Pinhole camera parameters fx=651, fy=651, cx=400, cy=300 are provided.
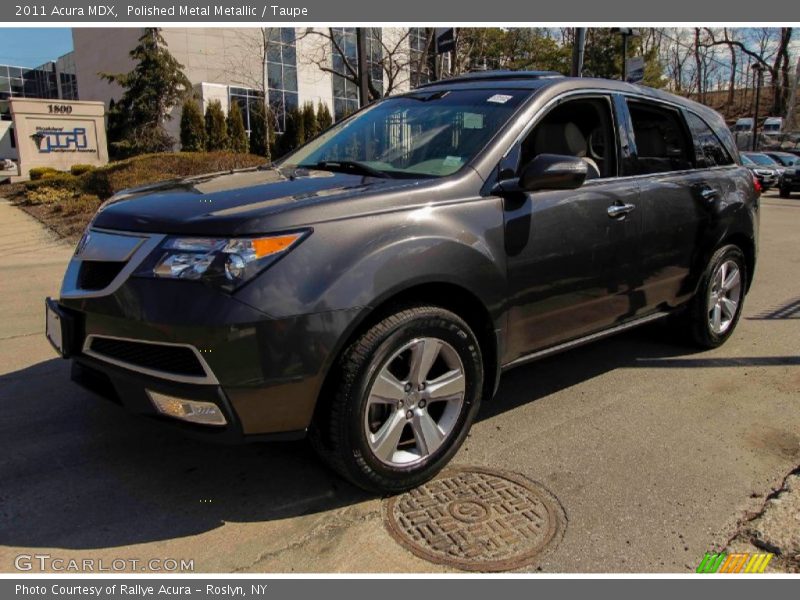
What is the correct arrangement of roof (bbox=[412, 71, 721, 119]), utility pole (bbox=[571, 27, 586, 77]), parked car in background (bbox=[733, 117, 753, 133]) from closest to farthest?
roof (bbox=[412, 71, 721, 119]), utility pole (bbox=[571, 27, 586, 77]), parked car in background (bbox=[733, 117, 753, 133])

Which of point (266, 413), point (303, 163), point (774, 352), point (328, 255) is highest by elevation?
point (303, 163)

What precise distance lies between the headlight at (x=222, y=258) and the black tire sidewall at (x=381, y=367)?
22.9 inches

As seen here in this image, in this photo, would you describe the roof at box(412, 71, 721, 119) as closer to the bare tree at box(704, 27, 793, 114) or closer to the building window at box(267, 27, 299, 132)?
the building window at box(267, 27, 299, 132)

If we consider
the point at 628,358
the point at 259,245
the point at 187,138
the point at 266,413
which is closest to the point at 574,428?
the point at 628,358

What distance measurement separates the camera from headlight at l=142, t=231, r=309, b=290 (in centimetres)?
251

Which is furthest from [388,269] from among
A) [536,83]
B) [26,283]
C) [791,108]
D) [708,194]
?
[791,108]

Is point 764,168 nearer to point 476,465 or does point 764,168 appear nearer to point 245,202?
point 476,465

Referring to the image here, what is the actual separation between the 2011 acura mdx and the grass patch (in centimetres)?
1054

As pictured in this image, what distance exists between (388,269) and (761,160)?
99.3ft

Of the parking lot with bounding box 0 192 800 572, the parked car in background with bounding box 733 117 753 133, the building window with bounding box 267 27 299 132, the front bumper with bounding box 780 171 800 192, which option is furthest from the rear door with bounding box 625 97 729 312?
the parked car in background with bounding box 733 117 753 133

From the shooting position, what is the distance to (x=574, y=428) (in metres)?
3.80

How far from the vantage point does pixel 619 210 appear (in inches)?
151
